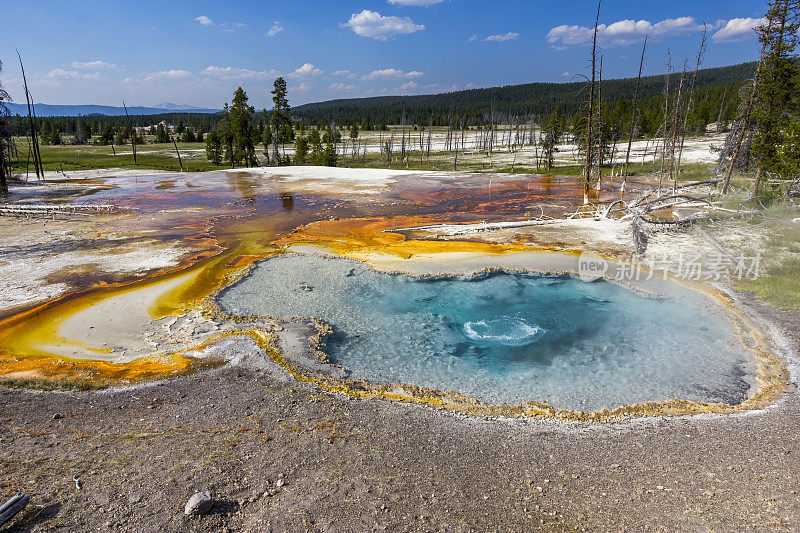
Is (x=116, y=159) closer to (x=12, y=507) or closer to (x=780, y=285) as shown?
(x=12, y=507)

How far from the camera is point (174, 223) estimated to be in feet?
70.2

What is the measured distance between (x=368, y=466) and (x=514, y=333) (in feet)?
19.3

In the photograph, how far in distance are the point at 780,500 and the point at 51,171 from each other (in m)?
56.4

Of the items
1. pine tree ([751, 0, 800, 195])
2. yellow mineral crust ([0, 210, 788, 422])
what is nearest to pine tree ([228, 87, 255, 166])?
yellow mineral crust ([0, 210, 788, 422])

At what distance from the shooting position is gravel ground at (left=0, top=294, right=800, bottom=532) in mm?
4652

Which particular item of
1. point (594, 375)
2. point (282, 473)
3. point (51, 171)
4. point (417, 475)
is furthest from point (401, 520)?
point (51, 171)

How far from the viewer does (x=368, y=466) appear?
5.54 m

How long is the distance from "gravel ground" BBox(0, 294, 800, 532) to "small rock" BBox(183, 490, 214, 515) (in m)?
0.10

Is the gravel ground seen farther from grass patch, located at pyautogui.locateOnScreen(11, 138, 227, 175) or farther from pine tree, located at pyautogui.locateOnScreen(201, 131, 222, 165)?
pine tree, located at pyautogui.locateOnScreen(201, 131, 222, 165)

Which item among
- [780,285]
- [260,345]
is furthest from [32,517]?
[780,285]

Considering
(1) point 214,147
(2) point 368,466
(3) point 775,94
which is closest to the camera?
(2) point 368,466

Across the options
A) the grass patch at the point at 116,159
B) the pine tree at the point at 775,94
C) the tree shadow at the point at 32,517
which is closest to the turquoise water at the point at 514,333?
the tree shadow at the point at 32,517

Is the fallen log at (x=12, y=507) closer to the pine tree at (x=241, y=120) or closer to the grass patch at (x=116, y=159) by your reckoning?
the grass patch at (x=116, y=159)

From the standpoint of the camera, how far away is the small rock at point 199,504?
460 centimetres
